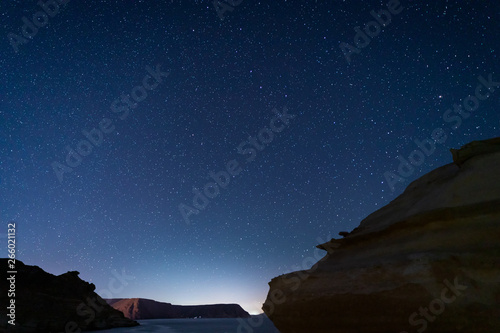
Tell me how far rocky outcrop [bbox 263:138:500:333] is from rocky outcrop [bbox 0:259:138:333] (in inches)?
2004

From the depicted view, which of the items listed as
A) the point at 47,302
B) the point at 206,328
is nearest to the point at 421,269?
the point at 47,302

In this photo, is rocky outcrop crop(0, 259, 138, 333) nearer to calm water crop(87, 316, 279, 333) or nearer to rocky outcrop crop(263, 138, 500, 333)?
calm water crop(87, 316, 279, 333)

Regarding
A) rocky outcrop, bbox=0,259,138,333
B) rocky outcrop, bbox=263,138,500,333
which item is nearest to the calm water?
rocky outcrop, bbox=0,259,138,333

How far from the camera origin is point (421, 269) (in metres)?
5.10

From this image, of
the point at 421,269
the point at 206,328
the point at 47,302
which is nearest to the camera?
the point at 421,269

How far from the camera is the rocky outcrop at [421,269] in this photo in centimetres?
477

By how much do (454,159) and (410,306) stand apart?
3906mm

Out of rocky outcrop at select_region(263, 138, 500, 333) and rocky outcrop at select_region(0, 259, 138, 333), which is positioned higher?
rocky outcrop at select_region(0, 259, 138, 333)

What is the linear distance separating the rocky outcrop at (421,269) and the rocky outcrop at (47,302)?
50899 mm

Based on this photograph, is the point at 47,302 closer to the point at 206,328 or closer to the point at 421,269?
the point at 206,328

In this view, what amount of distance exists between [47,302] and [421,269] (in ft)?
189

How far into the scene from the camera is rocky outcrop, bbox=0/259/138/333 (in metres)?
40.7

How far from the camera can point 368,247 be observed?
660cm

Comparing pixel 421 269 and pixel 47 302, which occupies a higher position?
pixel 47 302
